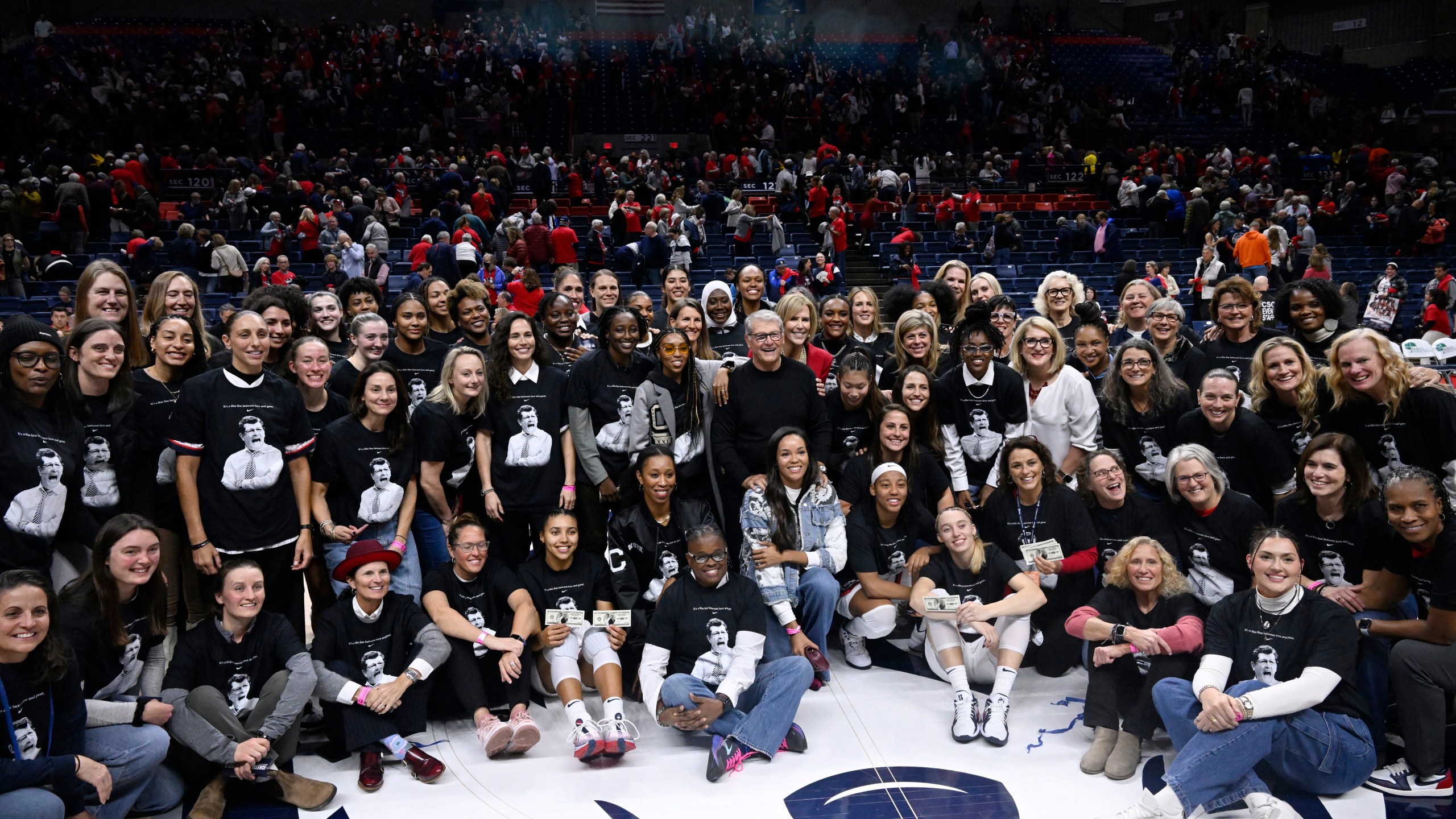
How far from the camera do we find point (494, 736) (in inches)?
155

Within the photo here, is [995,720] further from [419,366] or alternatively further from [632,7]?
[632,7]

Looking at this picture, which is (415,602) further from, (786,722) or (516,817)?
(786,722)

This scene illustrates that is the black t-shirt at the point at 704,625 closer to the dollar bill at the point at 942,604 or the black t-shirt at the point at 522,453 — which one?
the dollar bill at the point at 942,604

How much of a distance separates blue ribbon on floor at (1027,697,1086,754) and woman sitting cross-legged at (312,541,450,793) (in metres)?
2.20

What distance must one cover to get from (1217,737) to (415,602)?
9.61 feet

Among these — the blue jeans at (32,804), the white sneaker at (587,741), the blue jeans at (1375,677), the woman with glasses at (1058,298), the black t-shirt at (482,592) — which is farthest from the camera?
the woman with glasses at (1058,298)

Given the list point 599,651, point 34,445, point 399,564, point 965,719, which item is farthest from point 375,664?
point 965,719

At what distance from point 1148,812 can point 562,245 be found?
32.5 ft

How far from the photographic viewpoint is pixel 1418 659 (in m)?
3.67

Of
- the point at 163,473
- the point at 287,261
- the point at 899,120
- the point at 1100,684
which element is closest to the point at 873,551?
the point at 1100,684

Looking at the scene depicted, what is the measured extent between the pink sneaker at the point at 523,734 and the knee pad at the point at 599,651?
33cm

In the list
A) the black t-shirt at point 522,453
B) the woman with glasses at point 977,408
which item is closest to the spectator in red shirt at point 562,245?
the black t-shirt at point 522,453

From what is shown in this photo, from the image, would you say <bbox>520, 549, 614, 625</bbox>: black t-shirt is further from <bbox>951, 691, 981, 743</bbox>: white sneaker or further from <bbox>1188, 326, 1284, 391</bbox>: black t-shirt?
<bbox>1188, 326, 1284, 391</bbox>: black t-shirt

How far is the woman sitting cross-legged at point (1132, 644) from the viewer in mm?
3865
